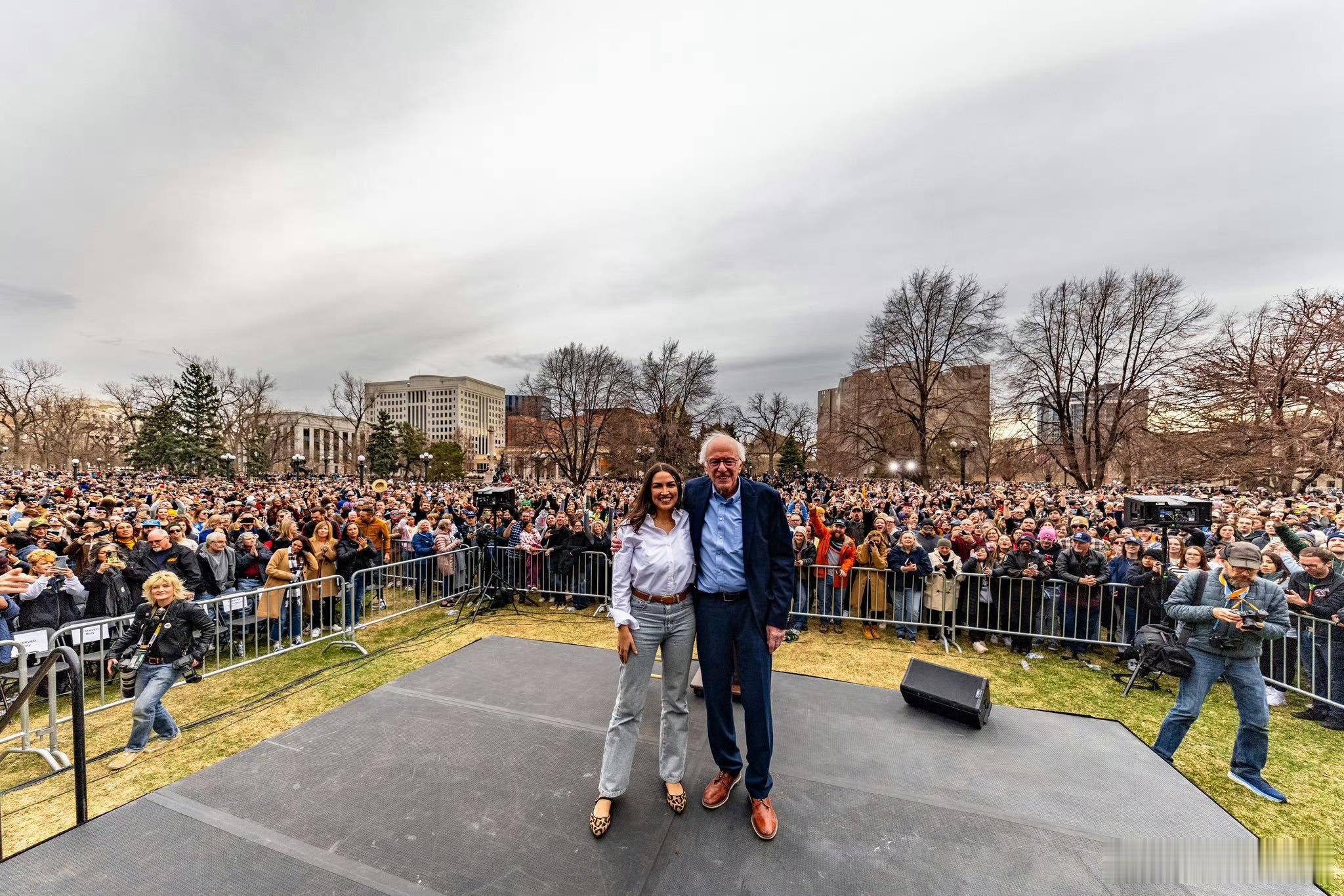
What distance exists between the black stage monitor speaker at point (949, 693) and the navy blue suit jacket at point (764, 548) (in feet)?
6.72

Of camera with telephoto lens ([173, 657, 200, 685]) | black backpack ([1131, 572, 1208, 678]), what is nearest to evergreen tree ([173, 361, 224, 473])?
camera with telephoto lens ([173, 657, 200, 685])

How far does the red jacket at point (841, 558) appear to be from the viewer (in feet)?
24.8

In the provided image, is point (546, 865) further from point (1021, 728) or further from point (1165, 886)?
point (1021, 728)

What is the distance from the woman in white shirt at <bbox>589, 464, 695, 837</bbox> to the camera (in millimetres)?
2670

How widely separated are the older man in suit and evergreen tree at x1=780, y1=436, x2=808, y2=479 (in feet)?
157

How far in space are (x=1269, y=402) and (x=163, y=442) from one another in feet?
205

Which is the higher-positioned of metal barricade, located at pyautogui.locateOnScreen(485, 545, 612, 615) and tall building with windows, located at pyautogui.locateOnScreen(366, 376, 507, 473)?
tall building with windows, located at pyautogui.locateOnScreen(366, 376, 507, 473)

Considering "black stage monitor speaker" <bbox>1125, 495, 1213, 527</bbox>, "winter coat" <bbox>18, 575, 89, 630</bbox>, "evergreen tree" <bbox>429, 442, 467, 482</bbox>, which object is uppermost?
"black stage monitor speaker" <bbox>1125, 495, 1213, 527</bbox>

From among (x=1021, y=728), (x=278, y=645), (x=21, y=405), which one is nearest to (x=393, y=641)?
(x=278, y=645)

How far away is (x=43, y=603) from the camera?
16.4 feet

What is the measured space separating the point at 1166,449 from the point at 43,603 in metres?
26.2

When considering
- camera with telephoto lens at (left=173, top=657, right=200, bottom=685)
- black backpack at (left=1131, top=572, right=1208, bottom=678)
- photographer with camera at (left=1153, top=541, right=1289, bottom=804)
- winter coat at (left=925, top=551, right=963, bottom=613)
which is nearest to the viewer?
photographer with camera at (left=1153, top=541, right=1289, bottom=804)

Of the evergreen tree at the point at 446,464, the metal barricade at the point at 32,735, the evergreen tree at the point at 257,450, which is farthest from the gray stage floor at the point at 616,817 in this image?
the evergreen tree at the point at 446,464

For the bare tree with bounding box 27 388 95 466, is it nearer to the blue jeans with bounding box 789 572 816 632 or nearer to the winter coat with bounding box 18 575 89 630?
the winter coat with bounding box 18 575 89 630
